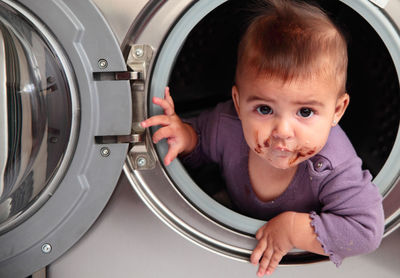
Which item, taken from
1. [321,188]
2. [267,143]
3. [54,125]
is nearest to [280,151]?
[267,143]

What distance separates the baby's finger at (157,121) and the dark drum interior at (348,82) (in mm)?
269

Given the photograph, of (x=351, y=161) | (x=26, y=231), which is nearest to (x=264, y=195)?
(x=351, y=161)

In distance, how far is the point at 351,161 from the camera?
30.1 inches

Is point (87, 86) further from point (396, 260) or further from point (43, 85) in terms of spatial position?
point (396, 260)

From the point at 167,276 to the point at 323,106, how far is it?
0.41m

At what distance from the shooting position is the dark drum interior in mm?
923

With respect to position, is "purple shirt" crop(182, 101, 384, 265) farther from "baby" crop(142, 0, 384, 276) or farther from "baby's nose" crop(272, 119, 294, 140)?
"baby's nose" crop(272, 119, 294, 140)

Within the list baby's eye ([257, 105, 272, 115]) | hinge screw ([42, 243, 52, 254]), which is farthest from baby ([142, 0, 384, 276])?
hinge screw ([42, 243, 52, 254])

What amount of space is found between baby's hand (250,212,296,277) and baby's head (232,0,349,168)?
0.10 meters

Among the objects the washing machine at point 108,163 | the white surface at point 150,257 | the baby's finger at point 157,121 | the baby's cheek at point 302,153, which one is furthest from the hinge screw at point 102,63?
the baby's cheek at point 302,153

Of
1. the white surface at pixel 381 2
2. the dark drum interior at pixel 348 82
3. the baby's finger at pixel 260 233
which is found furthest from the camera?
the dark drum interior at pixel 348 82

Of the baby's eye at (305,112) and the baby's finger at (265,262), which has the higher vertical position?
the baby's eye at (305,112)

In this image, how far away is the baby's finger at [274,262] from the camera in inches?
30.0

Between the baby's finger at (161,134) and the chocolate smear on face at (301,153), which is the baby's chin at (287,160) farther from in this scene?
the baby's finger at (161,134)
